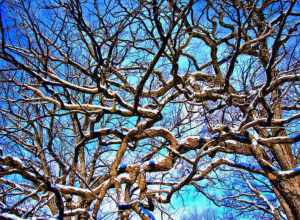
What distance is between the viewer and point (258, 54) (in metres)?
7.49

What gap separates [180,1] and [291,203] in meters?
3.89

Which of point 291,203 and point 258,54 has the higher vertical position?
point 258,54

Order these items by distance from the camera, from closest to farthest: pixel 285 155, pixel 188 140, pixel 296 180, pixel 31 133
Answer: pixel 188 140, pixel 296 180, pixel 285 155, pixel 31 133

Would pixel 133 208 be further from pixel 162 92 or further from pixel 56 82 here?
pixel 162 92

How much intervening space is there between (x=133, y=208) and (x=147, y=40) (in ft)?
13.6

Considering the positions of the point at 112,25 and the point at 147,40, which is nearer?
the point at 112,25

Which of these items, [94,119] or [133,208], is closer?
[133,208]

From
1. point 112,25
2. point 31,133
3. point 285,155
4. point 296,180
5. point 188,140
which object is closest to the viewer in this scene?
point 188,140

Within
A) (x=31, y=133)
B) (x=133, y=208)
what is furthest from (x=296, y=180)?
(x=31, y=133)

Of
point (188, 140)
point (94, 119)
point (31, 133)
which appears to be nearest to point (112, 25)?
point (94, 119)

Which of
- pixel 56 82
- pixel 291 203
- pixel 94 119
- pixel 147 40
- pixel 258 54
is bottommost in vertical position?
pixel 291 203

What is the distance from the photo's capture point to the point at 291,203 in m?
5.39

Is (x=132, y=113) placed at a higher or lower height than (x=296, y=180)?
higher

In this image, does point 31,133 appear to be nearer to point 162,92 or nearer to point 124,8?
point 162,92
